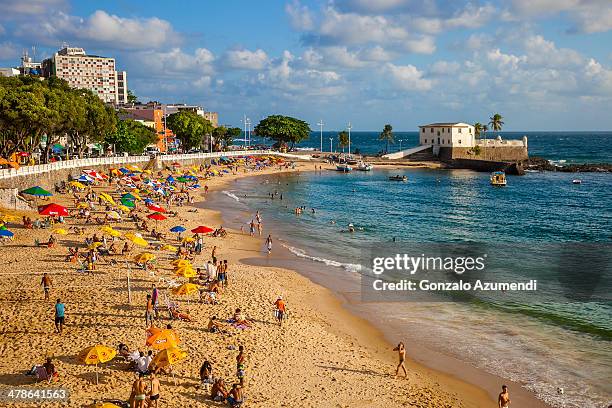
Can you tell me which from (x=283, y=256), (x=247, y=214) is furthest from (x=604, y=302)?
(x=247, y=214)

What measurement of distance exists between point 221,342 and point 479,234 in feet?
101

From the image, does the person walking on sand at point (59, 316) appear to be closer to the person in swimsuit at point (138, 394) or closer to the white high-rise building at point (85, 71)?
the person in swimsuit at point (138, 394)

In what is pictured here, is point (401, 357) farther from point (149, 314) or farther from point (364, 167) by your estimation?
point (364, 167)

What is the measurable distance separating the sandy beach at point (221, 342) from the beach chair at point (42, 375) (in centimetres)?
18

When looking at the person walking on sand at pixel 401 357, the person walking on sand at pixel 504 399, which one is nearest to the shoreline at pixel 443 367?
the person walking on sand at pixel 401 357

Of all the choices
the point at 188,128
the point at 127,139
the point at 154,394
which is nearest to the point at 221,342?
the point at 154,394

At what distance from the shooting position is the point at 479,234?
44688 millimetres

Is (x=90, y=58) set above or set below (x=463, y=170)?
above

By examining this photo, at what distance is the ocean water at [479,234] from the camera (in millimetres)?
19859

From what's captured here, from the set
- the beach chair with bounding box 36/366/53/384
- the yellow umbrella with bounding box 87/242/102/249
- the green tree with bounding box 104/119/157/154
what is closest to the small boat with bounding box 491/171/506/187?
the green tree with bounding box 104/119/157/154

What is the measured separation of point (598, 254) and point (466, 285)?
44.6 ft

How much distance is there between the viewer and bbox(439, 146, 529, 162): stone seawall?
383ft

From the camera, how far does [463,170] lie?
362ft

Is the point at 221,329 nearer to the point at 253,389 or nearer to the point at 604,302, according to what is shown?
the point at 253,389
